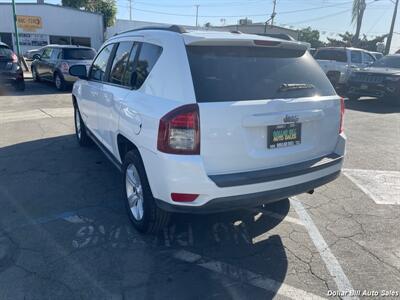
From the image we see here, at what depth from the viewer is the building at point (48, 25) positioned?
102 feet

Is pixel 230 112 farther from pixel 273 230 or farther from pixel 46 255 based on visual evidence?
pixel 46 255

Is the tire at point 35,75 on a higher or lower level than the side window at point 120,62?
lower

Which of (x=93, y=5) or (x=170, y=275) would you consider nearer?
(x=170, y=275)

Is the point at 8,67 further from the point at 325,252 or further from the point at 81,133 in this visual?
the point at 325,252

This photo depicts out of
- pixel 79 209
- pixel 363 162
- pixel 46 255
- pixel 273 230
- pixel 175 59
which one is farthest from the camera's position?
pixel 363 162

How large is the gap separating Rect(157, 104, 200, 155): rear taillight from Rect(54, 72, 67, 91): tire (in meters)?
11.7

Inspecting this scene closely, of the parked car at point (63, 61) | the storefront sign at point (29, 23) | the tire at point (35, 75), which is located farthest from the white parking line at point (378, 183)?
the storefront sign at point (29, 23)

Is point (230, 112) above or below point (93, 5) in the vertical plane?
below

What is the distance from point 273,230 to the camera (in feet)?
11.9

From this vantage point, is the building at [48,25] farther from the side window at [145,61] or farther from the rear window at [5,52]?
the side window at [145,61]

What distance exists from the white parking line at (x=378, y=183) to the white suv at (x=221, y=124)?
4.89ft

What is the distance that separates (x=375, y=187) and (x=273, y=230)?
2106 mm

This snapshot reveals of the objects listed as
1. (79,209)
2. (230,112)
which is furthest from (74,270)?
(230,112)

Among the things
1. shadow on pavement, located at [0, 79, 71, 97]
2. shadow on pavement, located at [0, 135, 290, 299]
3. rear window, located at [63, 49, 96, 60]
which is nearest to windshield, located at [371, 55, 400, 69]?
rear window, located at [63, 49, 96, 60]
